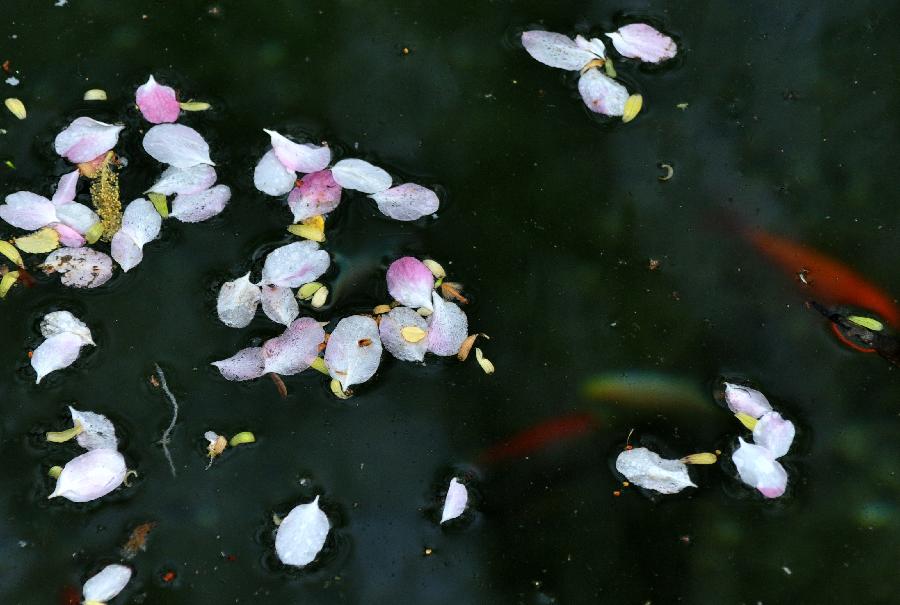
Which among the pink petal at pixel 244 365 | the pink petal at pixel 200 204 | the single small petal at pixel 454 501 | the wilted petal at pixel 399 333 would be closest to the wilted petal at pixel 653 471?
the single small petal at pixel 454 501

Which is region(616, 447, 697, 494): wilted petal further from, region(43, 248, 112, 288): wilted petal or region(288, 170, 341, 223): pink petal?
region(43, 248, 112, 288): wilted petal

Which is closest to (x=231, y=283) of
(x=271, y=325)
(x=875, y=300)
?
(x=271, y=325)

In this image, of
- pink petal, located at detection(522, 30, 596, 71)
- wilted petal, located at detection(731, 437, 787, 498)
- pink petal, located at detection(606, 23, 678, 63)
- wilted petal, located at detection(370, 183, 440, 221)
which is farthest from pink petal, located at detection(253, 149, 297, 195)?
wilted petal, located at detection(731, 437, 787, 498)

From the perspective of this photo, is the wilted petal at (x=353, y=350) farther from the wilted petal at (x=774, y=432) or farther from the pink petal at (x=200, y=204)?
the wilted petal at (x=774, y=432)

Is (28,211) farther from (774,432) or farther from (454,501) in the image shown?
(774,432)

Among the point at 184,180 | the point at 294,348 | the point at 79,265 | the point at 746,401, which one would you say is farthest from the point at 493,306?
the point at 79,265

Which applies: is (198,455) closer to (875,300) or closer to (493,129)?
(493,129)
